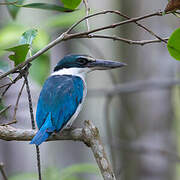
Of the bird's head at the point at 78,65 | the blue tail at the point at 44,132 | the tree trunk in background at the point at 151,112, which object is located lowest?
the tree trunk in background at the point at 151,112

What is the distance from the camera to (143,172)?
361cm

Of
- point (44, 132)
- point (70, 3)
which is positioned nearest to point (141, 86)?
point (44, 132)

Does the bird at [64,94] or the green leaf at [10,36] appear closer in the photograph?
the bird at [64,94]

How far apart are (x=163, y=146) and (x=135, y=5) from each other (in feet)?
4.32

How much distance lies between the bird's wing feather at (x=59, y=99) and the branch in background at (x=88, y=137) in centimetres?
31

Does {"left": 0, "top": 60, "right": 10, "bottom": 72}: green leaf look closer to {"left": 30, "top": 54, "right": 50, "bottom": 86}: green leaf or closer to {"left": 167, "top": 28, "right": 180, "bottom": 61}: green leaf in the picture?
{"left": 30, "top": 54, "right": 50, "bottom": 86}: green leaf

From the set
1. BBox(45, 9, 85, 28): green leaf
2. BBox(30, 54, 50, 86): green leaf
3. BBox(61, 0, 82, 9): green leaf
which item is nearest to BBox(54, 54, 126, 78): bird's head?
BBox(45, 9, 85, 28): green leaf

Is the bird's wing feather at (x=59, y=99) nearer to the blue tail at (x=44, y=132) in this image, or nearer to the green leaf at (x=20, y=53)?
the blue tail at (x=44, y=132)

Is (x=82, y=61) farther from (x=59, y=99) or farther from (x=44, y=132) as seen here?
(x=44, y=132)

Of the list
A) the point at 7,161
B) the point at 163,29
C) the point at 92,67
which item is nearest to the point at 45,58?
the point at 92,67

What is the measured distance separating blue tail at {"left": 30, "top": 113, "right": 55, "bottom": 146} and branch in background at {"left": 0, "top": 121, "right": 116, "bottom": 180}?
0.03 metres

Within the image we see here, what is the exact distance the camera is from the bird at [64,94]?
2.12 meters

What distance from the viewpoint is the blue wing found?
2109mm

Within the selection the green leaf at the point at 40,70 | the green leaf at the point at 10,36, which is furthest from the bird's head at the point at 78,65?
the green leaf at the point at 40,70
